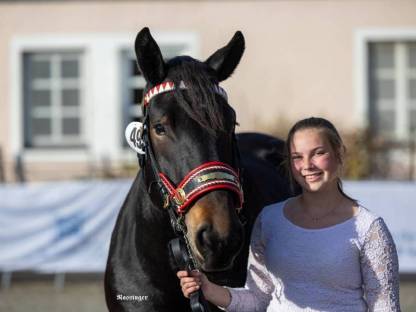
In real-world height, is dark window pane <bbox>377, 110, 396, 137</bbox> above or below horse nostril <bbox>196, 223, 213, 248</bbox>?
above

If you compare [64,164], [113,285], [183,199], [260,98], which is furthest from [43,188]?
[183,199]

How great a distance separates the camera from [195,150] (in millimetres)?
3473

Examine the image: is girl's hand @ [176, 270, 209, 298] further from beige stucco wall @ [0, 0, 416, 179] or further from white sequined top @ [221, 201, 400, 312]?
beige stucco wall @ [0, 0, 416, 179]

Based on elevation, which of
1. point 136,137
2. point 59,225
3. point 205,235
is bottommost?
point 59,225

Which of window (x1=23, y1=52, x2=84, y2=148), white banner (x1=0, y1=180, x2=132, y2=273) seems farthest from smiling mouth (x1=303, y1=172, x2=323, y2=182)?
window (x1=23, y1=52, x2=84, y2=148)

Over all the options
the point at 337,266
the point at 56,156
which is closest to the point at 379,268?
the point at 337,266

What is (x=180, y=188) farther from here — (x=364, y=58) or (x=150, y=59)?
(x=364, y=58)

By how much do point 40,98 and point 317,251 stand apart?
1217cm

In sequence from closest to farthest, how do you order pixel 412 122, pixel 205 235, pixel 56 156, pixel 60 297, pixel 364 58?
pixel 205 235, pixel 60 297, pixel 364 58, pixel 412 122, pixel 56 156

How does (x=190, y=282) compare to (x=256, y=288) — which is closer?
(x=190, y=282)

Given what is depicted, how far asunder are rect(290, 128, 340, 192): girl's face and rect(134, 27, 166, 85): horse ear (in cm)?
72

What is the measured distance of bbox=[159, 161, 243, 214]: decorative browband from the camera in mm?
3354

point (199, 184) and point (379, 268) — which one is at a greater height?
point (199, 184)

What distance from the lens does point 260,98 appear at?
14641 mm
